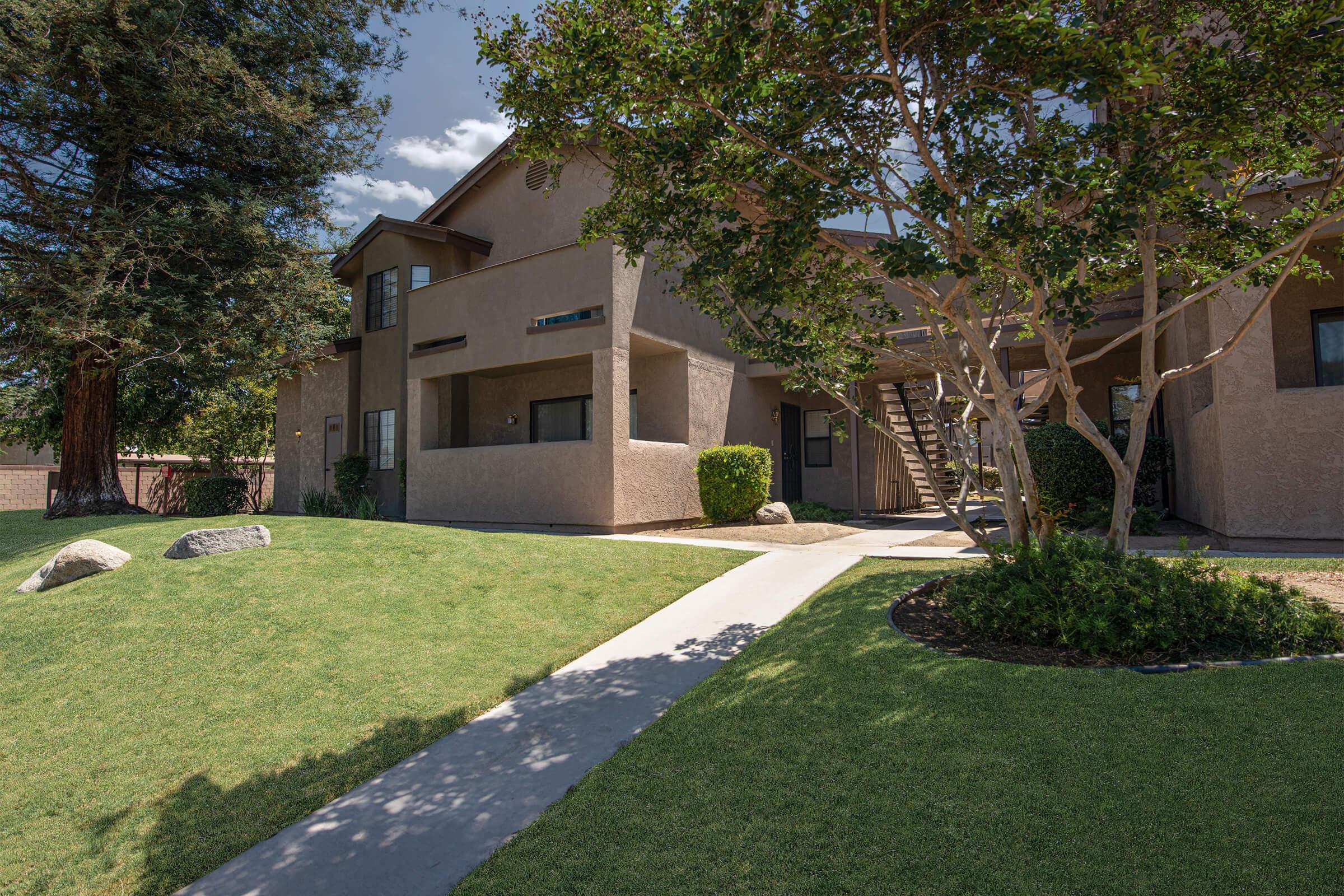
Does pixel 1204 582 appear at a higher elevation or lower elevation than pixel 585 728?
higher

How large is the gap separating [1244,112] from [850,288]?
3.23 meters

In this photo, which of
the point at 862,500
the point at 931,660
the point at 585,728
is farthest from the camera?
the point at 862,500

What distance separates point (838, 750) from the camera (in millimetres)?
3906

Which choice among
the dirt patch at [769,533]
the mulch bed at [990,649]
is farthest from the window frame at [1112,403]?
the mulch bed at [990,649]

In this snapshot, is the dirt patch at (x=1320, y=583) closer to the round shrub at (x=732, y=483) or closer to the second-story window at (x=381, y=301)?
the round shrub at (x=732, y=483)

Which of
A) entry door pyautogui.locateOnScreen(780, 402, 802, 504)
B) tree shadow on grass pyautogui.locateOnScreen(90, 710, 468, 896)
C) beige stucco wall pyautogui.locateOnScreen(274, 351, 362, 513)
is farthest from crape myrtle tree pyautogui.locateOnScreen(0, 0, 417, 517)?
tree shadow on grass pyautogui.locateOnScreen(90, 710, 468, 896)

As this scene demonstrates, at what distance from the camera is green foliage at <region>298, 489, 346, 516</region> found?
55.9ft

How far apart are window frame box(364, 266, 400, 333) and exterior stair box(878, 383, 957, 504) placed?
11491 mm

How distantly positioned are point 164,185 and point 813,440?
1509 cm

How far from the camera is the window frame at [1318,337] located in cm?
972

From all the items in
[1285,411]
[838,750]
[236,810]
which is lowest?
[236,810]

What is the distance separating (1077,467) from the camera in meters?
11.3

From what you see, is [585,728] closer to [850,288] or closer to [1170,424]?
[850,288]

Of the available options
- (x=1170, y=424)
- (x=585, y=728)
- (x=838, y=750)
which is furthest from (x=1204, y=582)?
(x=1170, y=424)
